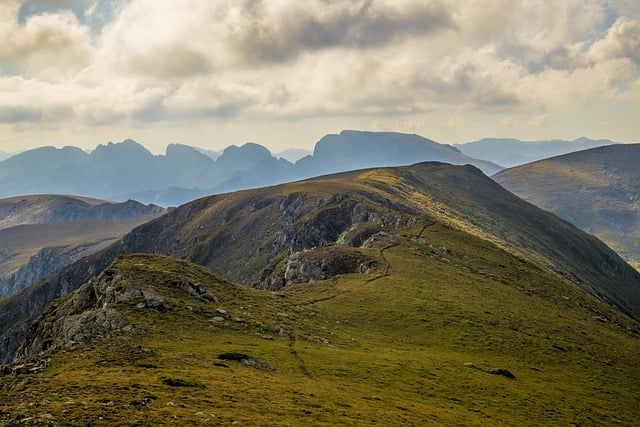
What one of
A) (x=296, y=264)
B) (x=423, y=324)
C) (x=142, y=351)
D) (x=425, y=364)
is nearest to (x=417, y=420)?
(x=425, y=364)

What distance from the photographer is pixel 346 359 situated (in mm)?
52438

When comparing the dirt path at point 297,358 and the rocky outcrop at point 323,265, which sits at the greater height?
the rocky outcrop at point 323,265

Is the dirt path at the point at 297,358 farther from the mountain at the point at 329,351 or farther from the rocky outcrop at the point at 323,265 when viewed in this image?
the rocky outcrop at the point at 323,265

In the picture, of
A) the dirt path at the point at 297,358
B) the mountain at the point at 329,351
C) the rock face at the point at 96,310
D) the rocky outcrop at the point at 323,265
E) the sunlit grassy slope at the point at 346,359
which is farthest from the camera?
the rocky outcrop at the point at 323,265

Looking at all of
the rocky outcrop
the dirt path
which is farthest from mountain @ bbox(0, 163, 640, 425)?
the rocky outcrop

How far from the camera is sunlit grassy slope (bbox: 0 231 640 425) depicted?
108 feet

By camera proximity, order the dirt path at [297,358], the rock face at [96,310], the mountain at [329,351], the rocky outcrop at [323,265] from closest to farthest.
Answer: the mountain at [329,351] < the dirt path at [297,358] < the rock face at [96,310] < the rocky outcrop at [323,265]

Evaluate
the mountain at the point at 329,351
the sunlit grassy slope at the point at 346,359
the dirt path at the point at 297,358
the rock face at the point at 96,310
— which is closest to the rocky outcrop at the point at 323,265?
the mountain at the point at 329,351

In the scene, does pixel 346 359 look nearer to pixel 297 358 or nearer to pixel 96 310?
pixel 297 358

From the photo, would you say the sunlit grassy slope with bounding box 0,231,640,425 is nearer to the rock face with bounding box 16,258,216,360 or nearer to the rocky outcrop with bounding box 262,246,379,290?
the rock face with bounding box 16,258,216,360

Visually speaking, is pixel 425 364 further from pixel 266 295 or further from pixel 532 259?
pixel 532 259

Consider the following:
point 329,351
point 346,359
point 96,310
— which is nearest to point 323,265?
point 329,351

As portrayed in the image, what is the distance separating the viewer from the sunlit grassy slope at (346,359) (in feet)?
108

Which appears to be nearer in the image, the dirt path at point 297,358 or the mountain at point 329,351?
the mountain at point 329,351
